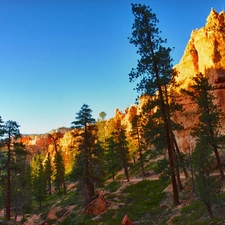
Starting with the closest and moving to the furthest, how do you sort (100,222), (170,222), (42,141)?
(170,222) → (100,222) → (42,141)

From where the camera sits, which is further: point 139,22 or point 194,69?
point 194,69

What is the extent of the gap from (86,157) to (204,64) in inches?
1172

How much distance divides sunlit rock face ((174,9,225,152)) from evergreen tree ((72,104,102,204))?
19.5 metres

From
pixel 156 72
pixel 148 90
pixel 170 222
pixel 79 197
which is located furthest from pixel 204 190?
pixel 79 197

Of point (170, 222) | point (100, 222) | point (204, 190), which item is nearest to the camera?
point (204, 190)

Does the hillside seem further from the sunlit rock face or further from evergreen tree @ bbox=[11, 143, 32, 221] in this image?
evergreen tree @ bbox=[11, 143, 32, 221]

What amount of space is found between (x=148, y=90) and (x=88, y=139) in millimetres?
11901

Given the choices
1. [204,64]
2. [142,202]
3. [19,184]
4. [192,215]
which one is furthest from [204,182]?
[19,184]

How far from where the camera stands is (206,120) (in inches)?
957

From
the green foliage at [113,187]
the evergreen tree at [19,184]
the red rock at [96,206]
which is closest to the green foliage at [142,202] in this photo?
the red rock at [96,206]

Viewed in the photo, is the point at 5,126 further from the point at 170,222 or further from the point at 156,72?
the point at 170,222

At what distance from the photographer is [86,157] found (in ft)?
91.0

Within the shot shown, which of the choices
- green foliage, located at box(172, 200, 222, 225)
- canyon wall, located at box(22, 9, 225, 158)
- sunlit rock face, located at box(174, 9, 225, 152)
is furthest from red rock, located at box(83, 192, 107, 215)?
sunlit rock face, located at box(174, 9, 225, 152)

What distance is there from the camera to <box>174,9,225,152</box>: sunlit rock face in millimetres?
39816
